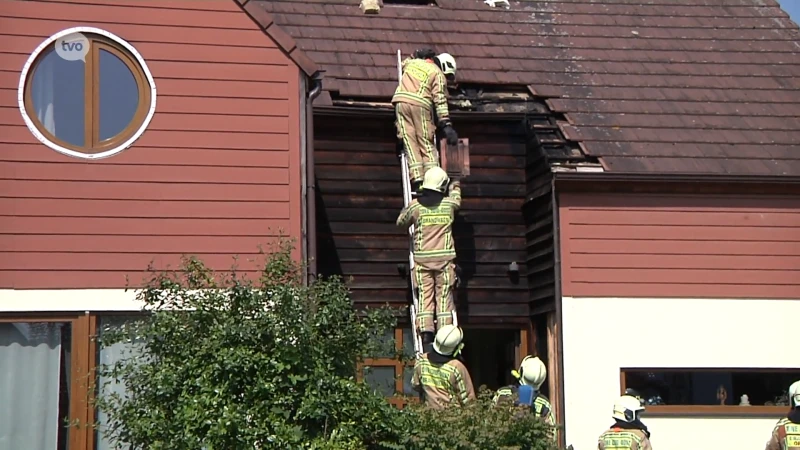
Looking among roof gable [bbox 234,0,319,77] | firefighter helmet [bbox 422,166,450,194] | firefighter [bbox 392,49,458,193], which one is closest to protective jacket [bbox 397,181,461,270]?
firefighter helmet [bbox 422,166,450,194]

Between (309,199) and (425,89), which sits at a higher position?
(425,89)

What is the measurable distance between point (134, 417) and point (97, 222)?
106 inches

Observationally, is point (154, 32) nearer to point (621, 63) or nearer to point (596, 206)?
point (596, 206)

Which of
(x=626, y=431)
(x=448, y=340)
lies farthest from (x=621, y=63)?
(x=626, y=431)

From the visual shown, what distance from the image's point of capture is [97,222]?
10.7 metres

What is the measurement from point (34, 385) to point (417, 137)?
4.30m

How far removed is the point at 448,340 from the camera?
9.77 m

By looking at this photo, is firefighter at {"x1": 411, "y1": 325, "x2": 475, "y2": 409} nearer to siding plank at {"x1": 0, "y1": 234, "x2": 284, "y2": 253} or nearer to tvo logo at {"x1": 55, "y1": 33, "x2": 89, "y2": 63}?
siding plank at {"x1": 0, "y1": 234, "x2": 284, "y2": 253}

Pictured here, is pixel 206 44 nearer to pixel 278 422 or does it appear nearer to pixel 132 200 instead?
pixel 132 200

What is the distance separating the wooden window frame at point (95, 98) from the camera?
35.3ft

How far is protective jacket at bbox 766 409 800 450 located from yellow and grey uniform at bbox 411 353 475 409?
245cm

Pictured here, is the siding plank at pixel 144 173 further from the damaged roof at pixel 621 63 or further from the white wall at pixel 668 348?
the white wall at pixel 668 348

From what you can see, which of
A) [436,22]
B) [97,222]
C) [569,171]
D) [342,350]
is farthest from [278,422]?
[436,22]

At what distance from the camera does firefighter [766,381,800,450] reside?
32.5 ft
